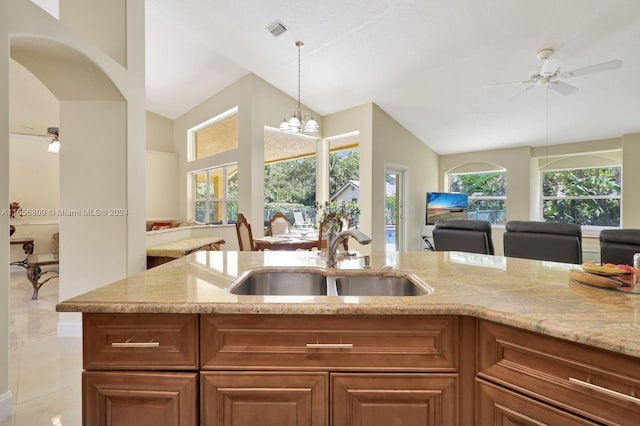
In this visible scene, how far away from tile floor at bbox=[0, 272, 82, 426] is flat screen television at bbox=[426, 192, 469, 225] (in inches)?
245

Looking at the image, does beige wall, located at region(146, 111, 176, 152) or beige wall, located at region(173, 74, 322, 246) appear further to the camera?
beige wall, located at region(146, 111, 176, 152)

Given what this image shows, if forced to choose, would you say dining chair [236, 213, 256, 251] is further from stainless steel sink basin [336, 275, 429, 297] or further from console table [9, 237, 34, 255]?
console table [9, 237, 34, 255]

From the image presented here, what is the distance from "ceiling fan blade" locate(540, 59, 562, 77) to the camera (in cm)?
302

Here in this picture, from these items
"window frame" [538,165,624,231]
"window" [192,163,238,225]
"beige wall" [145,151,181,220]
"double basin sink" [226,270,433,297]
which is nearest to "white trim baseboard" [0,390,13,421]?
"double basin sink" [226,270,433,297]

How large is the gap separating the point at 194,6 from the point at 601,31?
453cm

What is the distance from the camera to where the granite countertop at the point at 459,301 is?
2.63 ft

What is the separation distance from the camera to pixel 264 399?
3.11 feet

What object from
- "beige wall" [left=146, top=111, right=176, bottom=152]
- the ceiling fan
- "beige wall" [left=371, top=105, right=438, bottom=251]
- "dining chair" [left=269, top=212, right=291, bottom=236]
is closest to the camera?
the ceiling fan

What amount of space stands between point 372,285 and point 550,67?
10.8 ft

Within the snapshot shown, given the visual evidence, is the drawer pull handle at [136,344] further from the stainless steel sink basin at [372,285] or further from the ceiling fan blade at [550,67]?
the ceiling fan blade at [550,67]

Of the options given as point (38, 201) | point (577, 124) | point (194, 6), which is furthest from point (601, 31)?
point (38, 201)

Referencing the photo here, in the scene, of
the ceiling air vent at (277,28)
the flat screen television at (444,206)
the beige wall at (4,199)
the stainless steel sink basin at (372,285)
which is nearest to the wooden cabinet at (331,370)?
the stainless steel sink basin at (372,285)

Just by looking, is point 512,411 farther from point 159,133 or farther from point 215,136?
point 159,133

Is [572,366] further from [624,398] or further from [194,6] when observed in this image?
[194,6]
